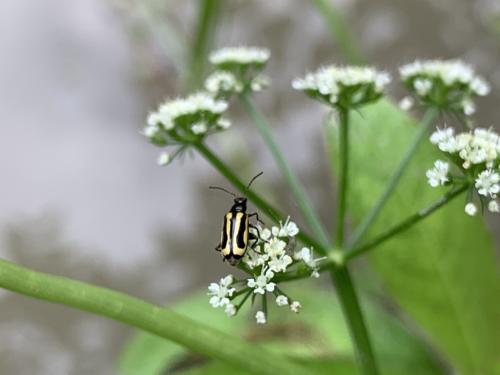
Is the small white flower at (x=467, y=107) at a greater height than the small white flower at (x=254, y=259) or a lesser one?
greater

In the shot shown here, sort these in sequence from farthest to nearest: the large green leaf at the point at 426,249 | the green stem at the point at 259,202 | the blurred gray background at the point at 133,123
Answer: the blurred gray background at the point at 133,123
the large green leaf at the point at 426,249
the green stem at the point at 259,202

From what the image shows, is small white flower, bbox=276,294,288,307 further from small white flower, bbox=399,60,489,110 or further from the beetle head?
small white flower, bbox=399,60,489,110

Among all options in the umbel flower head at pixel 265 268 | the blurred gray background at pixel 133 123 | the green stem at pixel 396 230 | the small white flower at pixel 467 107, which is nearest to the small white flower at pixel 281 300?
the umbel flower head at pixel 265 268

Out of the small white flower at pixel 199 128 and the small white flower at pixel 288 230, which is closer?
the small white flower at pixel 288 230

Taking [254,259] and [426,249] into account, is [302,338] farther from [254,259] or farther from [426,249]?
[254,259]

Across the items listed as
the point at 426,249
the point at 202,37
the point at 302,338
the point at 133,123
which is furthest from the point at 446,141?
the point at 133,123

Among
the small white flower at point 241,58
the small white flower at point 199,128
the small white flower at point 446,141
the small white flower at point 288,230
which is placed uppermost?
the small white flower at point 241,58

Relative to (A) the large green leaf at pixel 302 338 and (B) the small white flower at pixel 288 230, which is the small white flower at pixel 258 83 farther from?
(A) the large green leaf at pixel 302 338
